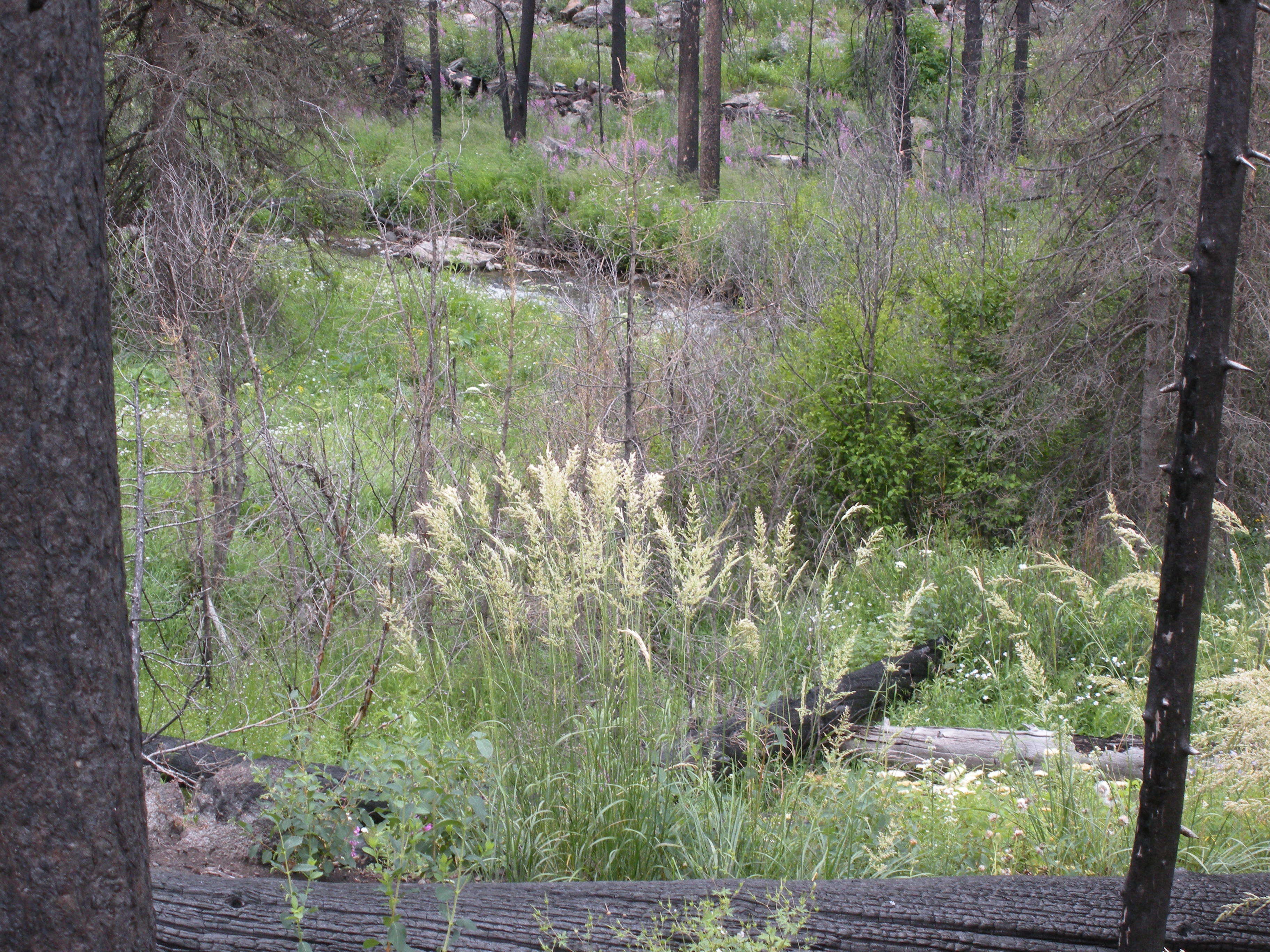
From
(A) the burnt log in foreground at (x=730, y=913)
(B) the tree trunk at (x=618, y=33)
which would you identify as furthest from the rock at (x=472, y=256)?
(A) the burnt log in foreground at (x=730, y=913)

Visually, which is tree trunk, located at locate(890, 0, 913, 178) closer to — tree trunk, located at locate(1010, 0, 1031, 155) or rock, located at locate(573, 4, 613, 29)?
tree trunk, located at locate(1010, 0, 1031, 155)

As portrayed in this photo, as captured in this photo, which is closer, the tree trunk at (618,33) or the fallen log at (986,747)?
the fallen log at (986,747)

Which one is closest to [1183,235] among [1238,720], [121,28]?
[1238,720]

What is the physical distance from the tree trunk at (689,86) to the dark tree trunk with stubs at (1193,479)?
832 inches

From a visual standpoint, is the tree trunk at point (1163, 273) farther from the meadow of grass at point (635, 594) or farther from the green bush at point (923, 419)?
the green bush at point (923, 419)

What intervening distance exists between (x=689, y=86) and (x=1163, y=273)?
16.7m

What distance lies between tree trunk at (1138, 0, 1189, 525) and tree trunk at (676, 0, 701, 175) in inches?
617

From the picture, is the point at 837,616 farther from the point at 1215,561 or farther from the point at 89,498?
the point at 89,498

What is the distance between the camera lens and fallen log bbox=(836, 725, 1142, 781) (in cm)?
446

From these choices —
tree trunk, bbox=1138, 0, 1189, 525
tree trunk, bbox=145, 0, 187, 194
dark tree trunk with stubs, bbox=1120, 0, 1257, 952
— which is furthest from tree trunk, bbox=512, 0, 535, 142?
dark tree trunk with stubs, bbox=1120, 0, 1257, 952

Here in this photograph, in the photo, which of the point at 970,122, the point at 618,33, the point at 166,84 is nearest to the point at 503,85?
the point at 618,33

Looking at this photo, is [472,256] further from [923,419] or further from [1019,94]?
[923,419]

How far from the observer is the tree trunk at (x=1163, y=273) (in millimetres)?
7000

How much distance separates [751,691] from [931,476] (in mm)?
5462
